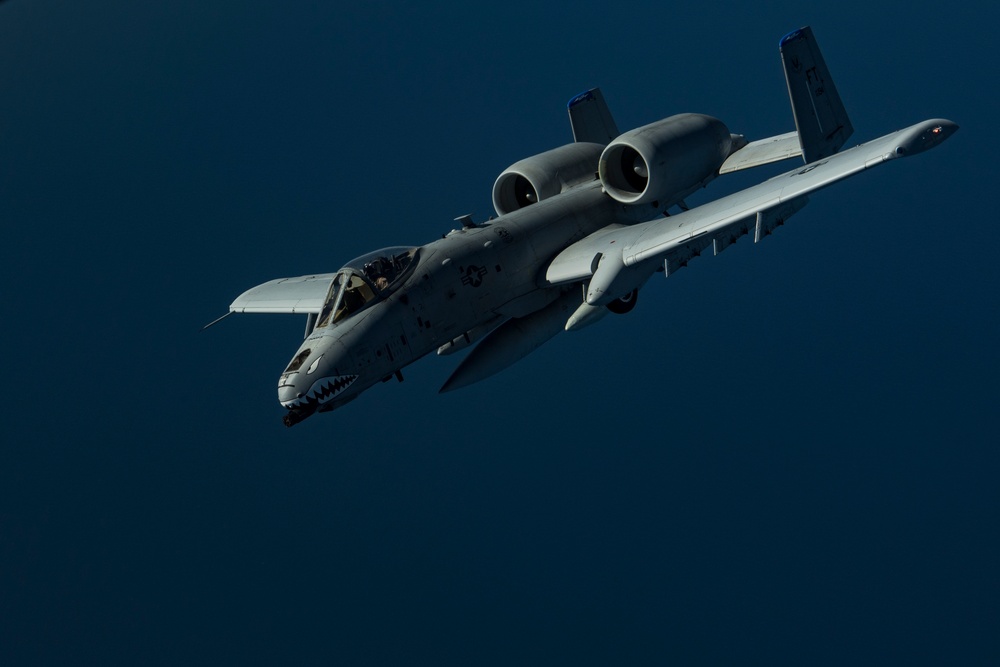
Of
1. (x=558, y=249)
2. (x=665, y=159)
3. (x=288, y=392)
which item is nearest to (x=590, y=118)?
(x=665, y=159)

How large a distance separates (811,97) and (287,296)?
40.3 feet

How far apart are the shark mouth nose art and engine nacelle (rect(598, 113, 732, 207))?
8410mm

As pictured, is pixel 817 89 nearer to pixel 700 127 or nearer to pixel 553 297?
pixel 700 127

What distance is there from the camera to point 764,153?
→ 85.1 ft

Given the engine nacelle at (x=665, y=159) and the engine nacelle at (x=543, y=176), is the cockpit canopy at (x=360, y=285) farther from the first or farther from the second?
the engine nacelle at (x=665, y=159)

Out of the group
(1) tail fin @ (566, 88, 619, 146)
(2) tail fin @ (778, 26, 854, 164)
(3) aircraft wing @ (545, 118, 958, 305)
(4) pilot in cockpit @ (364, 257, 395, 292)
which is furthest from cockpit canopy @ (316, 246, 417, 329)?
(2) tail fin @ (778, 26, 854, 164)

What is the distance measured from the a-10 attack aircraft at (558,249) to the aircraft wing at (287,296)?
1.7 inches

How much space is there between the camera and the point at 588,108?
28.6 meters

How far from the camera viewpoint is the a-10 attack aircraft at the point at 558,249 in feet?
67.1

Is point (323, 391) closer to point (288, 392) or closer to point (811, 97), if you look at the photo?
point (288, 392)

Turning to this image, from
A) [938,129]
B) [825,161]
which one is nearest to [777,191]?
[825,161]

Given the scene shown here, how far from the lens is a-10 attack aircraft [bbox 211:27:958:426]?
20453mm

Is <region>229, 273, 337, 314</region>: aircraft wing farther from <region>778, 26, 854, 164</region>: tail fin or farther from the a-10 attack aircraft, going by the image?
<region>778, 26, 854, 164</region>: tail fin

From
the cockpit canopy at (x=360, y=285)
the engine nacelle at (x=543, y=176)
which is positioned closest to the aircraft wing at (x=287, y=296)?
the cockpit canopy at (x=360, y=285)
